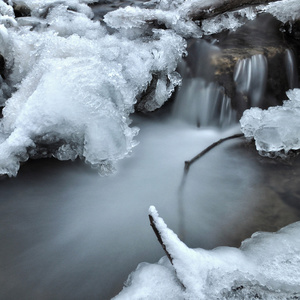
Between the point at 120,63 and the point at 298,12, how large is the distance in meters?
2.55

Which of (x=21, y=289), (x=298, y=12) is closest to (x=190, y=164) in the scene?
(x=21, y=289)

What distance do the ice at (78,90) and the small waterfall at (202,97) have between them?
165mm

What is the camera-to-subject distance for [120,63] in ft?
11.0

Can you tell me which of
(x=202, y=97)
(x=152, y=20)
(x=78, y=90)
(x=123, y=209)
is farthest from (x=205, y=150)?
(x=152, y=20)

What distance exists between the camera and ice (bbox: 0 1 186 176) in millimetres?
2719

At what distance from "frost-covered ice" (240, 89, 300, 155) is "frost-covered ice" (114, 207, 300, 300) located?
3.44 feet

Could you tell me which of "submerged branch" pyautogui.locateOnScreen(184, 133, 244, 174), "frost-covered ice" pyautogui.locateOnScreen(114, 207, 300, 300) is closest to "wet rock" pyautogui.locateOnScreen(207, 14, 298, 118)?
"submerged branch" pyautogui.locateOnScreen(184, 133, 244, 174)

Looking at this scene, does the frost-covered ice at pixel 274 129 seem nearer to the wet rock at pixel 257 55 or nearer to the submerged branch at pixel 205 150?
the submerged branch at pixel 205 150

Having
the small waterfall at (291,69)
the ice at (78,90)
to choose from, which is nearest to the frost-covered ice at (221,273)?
the ice at (78,90)

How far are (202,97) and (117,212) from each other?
5.75 ft

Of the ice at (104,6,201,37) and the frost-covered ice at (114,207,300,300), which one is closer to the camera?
the frost-covered ice at (114,207,300,300)

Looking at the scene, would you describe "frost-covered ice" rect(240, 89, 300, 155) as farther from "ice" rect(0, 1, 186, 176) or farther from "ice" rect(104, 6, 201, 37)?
"ice" rect(104, 6, 201, 37)

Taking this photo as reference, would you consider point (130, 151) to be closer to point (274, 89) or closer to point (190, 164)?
point (190, 164)

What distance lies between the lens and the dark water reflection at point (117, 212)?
204 centimetres
